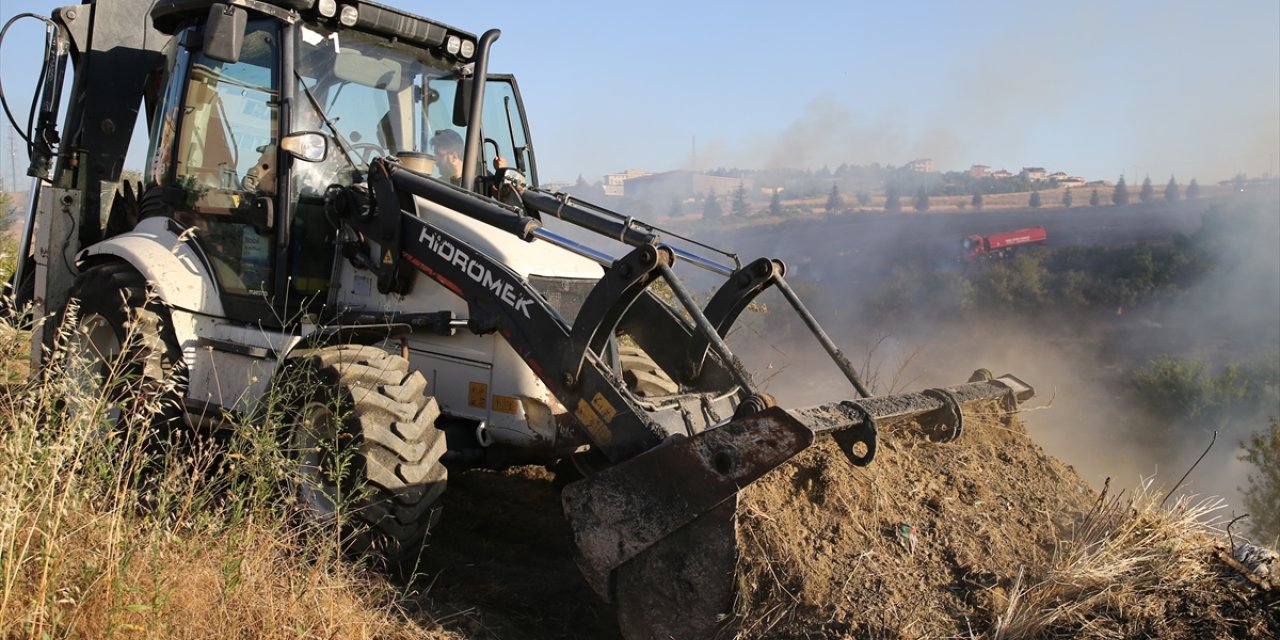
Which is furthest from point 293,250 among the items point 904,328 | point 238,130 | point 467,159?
point 904,328

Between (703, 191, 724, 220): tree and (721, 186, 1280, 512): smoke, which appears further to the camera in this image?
(703, 191, 724, 220): tree

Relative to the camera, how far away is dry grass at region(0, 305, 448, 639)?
349cm

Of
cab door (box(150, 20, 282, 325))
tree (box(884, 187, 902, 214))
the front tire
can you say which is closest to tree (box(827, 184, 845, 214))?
tree (box(884, 187, 902, 214))

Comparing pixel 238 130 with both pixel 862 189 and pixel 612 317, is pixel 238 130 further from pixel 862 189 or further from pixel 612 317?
pixel 862 189

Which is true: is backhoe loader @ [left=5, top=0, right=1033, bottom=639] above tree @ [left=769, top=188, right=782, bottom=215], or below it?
below

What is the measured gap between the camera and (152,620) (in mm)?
3553

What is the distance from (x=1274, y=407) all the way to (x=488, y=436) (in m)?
18.0

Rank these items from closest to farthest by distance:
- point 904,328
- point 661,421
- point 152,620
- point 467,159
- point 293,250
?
point 152,620 → point 661,421 → point 293,250 → point 467,159 → point 904,328

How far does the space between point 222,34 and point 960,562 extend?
455 centimetres

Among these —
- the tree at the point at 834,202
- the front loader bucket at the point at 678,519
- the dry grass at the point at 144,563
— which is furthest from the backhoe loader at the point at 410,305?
the tree at the point at 834,202

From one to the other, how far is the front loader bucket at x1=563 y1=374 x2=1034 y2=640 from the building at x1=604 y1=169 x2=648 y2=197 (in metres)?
39.7

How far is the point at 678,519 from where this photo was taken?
4.40 metres

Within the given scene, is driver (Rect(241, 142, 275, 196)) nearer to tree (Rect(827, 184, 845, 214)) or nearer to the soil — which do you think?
the soil

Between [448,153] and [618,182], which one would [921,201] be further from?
[448,153]
